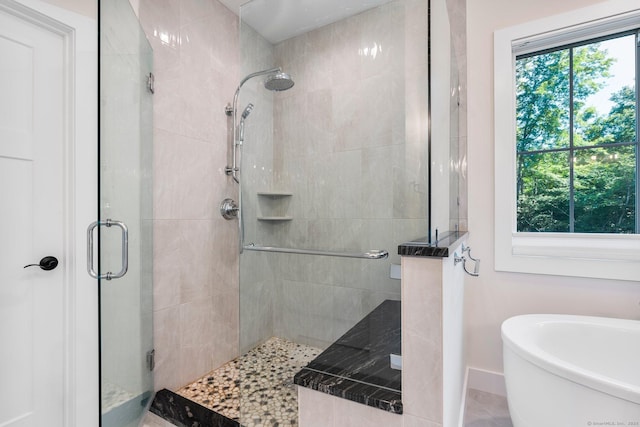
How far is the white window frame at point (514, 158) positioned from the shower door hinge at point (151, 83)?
1986 millimetres

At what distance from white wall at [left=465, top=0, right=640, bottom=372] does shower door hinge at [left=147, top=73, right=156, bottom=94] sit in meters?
1.89

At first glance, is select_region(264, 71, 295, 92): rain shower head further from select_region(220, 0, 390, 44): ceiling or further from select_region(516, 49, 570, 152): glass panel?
select_region(516, 49, 570, 152): glass panel

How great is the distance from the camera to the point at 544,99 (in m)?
2.05

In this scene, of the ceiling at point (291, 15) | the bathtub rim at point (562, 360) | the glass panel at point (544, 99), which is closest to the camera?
the bathtub rim at point (562, 360)

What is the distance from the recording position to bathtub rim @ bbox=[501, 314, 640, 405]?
880mm

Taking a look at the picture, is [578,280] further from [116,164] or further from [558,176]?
[116,164]

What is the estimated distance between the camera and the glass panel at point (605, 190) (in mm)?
1821

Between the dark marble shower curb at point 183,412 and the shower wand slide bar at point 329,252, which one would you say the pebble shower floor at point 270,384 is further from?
the shower wand slide bar at point 329,252

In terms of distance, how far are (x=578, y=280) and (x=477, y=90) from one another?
123cm

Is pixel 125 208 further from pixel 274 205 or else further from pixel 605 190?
pixel 605 190

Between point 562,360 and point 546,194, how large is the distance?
1.32 m

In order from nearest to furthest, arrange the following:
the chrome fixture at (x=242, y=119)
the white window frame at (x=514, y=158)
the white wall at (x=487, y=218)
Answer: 1. the chrome fixture at (x=242, y=119)
2. the white window frame at (x=514, y=158)
3. the white wall at (x=487, y=218)
